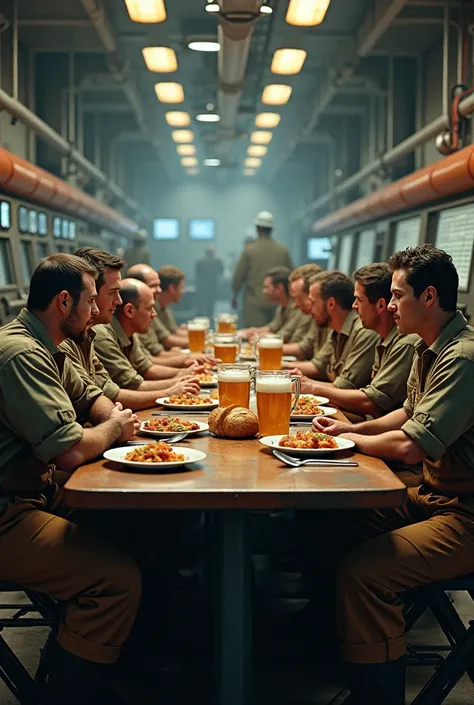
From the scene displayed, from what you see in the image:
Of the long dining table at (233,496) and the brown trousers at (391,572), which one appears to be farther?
the brown trousers at (391,572)

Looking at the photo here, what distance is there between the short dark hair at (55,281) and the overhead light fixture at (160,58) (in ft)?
19.0

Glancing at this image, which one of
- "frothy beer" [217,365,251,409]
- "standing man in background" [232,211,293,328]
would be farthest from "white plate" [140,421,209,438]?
"standing man in background" [232,211,293,328]

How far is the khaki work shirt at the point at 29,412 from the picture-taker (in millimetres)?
2436

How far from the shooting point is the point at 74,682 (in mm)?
2432

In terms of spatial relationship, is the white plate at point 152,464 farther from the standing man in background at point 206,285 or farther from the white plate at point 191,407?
the standing man in background at point 206,285

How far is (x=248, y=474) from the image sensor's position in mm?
2348

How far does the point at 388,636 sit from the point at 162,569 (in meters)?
1.68

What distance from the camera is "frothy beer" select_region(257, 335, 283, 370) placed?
4.38 metres

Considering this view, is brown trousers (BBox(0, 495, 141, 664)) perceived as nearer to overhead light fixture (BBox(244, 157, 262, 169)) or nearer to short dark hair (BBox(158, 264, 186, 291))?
short dark hair (BBox(158, 264, 186, 291))

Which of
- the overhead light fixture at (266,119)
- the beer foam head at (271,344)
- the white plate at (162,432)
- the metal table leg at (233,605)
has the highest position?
the overhead light fixture at (266,119)

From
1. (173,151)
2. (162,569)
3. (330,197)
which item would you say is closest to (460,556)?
(162,569)

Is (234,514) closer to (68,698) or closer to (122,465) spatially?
(122,465)

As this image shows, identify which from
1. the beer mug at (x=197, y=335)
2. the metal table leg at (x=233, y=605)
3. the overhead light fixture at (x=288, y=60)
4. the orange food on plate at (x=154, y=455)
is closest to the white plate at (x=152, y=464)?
the orange food on plate at (x=154, y=455)

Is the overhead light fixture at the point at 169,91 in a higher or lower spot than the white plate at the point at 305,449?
higher
